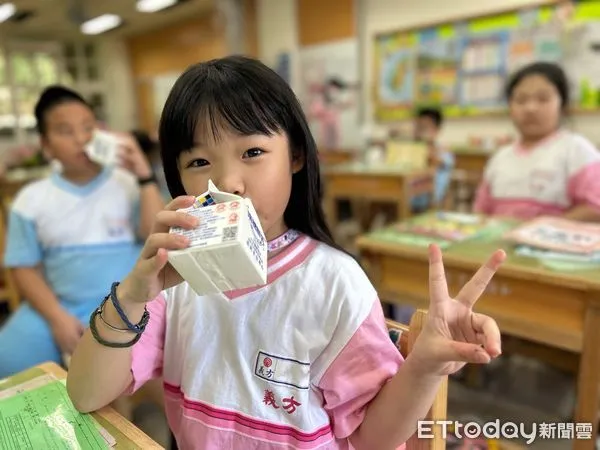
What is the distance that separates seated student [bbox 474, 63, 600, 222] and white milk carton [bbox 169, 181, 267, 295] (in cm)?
157

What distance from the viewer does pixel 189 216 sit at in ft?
1.72

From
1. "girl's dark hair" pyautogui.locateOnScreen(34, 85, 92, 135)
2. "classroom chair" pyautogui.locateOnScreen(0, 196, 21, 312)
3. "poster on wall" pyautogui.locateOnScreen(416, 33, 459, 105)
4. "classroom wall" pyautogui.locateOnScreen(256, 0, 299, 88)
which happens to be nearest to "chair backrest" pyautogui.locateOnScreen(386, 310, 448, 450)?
"girl's dark hair" pyautogui.locateOnScreen(34, 85, 92, 135)

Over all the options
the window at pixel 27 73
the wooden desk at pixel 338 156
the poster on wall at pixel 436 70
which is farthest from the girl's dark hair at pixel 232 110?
the window at pixel 27 73

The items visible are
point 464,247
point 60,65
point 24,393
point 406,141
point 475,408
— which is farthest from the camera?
point 60,65

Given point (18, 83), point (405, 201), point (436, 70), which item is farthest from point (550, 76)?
point (18, 83)

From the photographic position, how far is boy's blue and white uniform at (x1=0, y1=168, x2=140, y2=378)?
144cm

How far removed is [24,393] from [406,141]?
3.26 metres

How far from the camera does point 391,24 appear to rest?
5.24 m

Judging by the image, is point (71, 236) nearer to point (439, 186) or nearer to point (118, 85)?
point (439, 186)

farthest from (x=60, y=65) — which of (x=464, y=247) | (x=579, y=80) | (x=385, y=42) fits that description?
(x=464, y=247)

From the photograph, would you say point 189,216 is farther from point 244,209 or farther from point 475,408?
point 475,408

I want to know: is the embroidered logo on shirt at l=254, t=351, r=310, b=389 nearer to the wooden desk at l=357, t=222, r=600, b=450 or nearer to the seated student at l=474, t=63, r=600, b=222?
the wooden desk at l=357, t=222, r=600, b=450

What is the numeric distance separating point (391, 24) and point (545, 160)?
13.1 feet

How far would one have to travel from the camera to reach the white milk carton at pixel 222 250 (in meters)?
0.48
